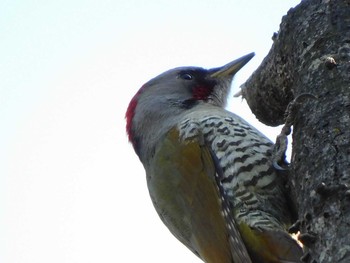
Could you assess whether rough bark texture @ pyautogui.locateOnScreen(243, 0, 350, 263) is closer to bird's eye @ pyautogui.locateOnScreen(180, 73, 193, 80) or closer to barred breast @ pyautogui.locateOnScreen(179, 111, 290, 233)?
barred breast @ pyautogui.locateOnScreen(179, 111, 290, 233)

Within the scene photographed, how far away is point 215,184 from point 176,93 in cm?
147

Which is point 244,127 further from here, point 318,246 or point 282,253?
point 318,246

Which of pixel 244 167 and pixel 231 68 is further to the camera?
pixel 231 68

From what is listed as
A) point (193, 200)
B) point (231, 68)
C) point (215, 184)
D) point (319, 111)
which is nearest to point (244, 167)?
point (215, 184)

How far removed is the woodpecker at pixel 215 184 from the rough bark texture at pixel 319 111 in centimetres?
42

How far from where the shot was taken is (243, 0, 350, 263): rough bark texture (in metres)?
2.23

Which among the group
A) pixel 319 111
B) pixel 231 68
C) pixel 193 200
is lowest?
pixel 193 200

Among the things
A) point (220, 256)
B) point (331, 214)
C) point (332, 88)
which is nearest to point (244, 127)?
point (220, 256)

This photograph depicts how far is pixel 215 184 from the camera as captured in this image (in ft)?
12.6

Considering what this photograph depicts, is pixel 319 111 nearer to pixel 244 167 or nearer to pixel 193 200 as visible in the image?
pixel 244 167

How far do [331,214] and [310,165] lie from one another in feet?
1.30

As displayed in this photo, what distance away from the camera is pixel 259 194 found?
369 centimetres

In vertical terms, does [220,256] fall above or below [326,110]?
below

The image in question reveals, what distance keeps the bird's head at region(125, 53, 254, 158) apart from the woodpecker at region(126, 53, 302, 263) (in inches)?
0.8
